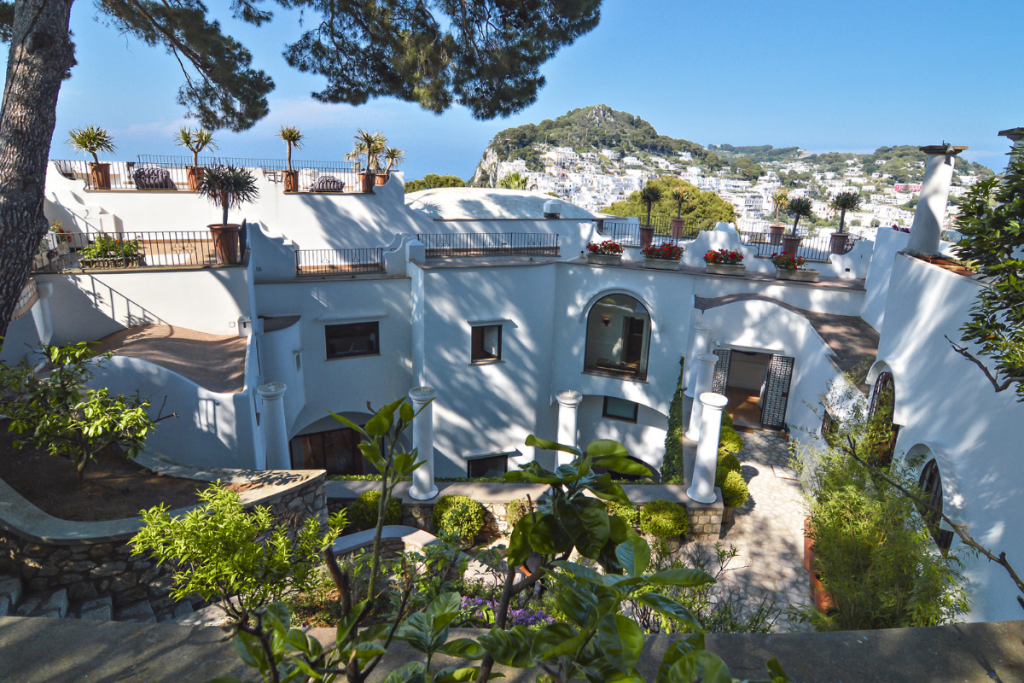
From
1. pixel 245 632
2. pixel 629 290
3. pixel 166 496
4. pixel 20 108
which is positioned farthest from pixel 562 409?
pixel 245 632

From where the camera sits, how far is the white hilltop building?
970 cm

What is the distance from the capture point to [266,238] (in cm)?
1565

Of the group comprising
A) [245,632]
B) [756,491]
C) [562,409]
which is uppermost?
[245,632]

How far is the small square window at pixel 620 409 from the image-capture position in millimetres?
18047

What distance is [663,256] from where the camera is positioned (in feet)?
53.5

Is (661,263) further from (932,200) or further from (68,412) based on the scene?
(68,412)

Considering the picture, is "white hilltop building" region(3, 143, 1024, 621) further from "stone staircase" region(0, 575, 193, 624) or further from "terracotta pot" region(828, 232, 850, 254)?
"stone staircase" region(0, 575, 193, 624)

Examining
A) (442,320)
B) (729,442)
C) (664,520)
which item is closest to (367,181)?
(442,320)

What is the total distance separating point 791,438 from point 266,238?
609 inches

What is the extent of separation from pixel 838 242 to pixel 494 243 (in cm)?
1183

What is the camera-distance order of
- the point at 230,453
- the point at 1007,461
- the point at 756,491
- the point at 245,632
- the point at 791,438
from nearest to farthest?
the point at 245,632 → the point at 1007,461 → the point at 230,453 → the point at 756,491 → the point at 791,438

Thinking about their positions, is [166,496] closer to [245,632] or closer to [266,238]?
[245,632]

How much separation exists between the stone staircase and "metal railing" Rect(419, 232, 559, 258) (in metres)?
12.9

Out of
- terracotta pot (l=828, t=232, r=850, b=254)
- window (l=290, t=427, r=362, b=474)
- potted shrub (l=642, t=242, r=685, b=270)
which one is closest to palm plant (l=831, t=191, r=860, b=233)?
terracotta pot (l=828, t=232, r=850, b=254)
